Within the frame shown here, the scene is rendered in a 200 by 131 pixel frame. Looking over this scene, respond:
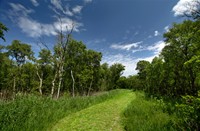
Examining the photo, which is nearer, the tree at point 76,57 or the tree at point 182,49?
the tree at point 182,49

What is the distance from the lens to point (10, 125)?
523 cm

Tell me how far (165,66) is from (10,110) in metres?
15.7

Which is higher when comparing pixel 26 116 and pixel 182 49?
pixel 182 49

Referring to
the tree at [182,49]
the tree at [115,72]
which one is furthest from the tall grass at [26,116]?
the tree at [115,72]

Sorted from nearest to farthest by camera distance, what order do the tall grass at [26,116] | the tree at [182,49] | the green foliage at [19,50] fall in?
the tall grass at [26,116] → the tree at [182,49] → the green foliage at [19,50]

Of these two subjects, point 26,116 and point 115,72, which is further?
point 115,72

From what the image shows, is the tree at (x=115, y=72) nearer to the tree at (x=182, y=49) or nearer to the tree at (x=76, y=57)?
the tree at (x=76, y=57)

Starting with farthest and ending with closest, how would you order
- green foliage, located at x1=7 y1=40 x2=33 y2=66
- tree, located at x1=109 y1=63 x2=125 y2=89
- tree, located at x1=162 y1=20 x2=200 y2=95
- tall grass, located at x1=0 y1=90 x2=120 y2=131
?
1. tree, located at x1=109 y1=63 x2=125 y2=89
2. green foliage, located at x1=7 y1=40 x2=33 y2=66
3. tree, located at x1=162 y1=20 x2=200 y2=95
4. tall grass, located at x1=0 y1=90 x2=120 y2=131

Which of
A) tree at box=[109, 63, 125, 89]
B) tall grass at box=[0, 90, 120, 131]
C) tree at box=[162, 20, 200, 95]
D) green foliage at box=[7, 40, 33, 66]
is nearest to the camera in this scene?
tall grass at box=[0, 90, 120, 131]

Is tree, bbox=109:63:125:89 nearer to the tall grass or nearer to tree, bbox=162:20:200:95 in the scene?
tree, bbox=162:20:200:95

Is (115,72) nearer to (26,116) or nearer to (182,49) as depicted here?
(182,49)

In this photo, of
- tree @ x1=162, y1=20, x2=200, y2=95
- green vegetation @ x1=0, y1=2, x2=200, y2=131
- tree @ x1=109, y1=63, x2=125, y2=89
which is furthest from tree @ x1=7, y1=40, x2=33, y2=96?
tree @ x1=109, y1=63, x2=125, y2=89

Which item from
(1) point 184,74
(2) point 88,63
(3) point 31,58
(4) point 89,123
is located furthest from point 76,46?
(4) point 89,123

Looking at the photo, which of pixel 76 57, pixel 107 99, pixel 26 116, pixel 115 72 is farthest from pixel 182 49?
pixel 115 72
